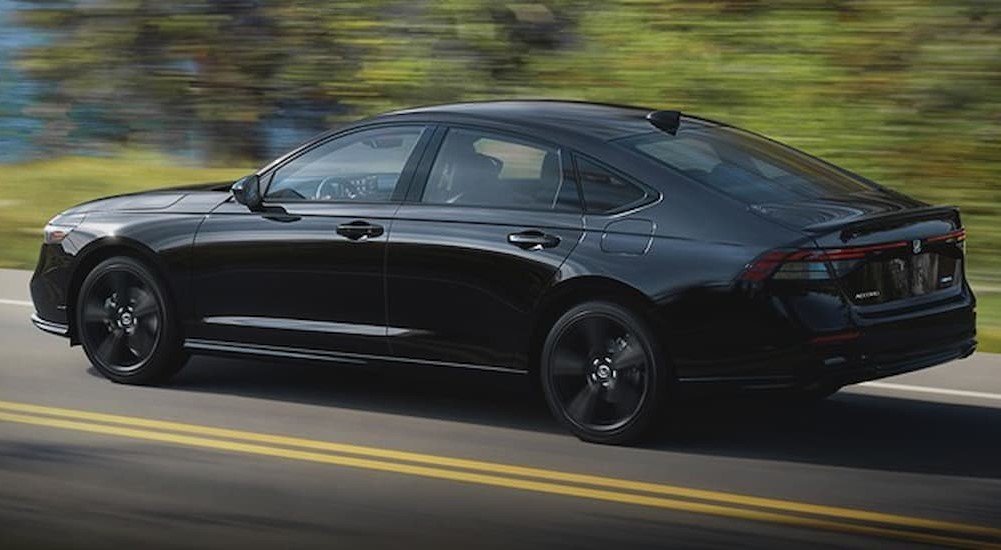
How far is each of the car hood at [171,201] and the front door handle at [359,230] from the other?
34.2 inches

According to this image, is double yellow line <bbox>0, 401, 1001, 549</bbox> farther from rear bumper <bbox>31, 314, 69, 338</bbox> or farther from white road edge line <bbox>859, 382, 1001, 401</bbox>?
white road edge line <bbox>859, 382, 1001, 401</bbox>

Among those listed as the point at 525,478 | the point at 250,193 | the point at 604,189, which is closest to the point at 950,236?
Result: the point at 604,189

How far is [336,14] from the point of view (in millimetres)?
16719

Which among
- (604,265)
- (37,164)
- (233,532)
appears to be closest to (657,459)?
(604,265)

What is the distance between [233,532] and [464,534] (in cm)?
80

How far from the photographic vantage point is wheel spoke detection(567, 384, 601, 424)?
816 cm

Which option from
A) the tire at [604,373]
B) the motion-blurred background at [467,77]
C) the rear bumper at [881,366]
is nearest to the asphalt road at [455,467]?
the tire at [604,373]

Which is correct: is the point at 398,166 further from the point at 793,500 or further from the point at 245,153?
the point at 245,153

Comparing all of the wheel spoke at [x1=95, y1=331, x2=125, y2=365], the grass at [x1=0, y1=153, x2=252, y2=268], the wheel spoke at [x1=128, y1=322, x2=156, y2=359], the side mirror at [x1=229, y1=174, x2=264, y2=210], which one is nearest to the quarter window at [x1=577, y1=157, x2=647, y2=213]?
the side mirror at [x1=229, y1=174, x2=264, y2=210]

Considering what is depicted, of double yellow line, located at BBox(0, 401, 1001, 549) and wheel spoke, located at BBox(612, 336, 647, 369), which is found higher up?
wheel spoke, located at BBox(612, 336, 647, 369)

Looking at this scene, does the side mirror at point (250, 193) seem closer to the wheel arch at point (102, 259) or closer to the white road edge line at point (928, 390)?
the wheel arch at point (102, 259)

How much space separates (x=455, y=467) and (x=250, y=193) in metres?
2.06

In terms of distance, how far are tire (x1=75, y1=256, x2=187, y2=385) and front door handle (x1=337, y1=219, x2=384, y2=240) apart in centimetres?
115

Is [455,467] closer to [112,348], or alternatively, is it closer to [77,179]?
[112,348]
